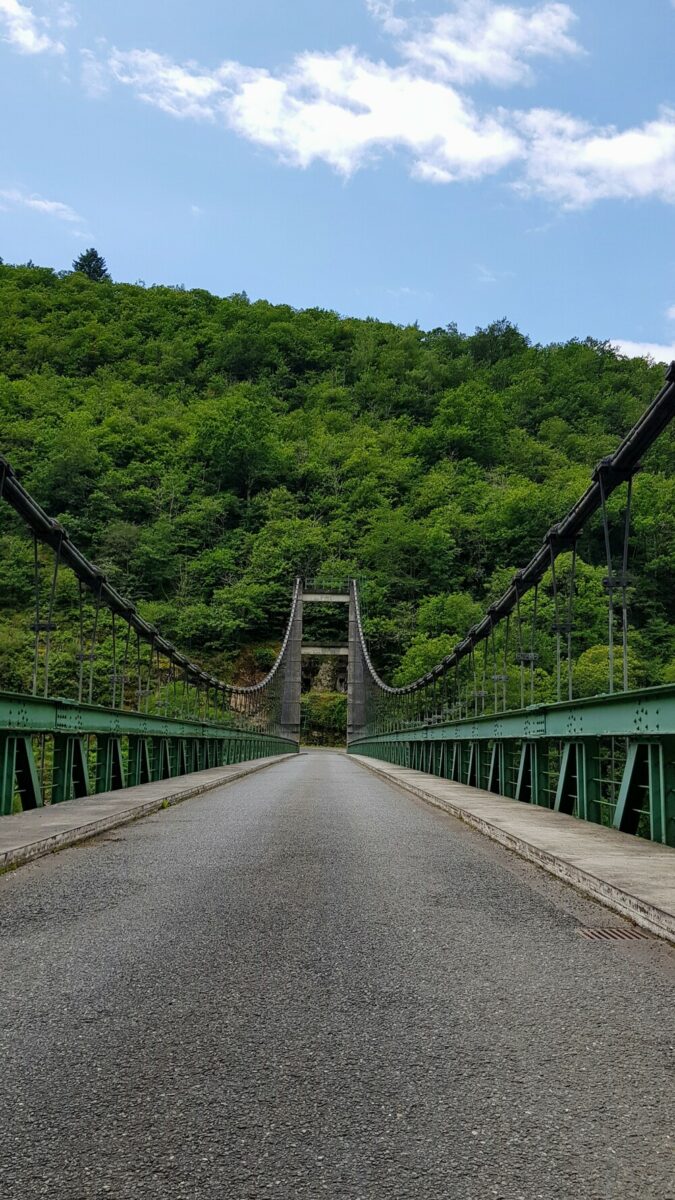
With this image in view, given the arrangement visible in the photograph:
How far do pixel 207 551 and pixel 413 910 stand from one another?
83841 millimetres

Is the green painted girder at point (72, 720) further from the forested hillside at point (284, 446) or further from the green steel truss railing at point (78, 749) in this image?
the forested hillside at point (284, 446)

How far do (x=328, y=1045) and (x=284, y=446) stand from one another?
9921 cm

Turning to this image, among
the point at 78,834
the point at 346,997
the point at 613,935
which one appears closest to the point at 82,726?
the point at 78,834

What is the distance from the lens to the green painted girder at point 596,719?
6385 mm

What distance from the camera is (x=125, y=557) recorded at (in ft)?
266

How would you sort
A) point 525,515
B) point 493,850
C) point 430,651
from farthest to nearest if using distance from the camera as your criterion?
1. point 525,515
2. point 430,651
3. point 493,850

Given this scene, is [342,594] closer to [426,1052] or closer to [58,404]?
[58,404]

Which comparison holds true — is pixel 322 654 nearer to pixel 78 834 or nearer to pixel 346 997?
pixel 78 834

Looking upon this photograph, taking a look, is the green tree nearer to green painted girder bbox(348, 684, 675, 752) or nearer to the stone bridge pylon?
the stone bridge pylon

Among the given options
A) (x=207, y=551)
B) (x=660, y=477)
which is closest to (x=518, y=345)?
(x=207, y=551)

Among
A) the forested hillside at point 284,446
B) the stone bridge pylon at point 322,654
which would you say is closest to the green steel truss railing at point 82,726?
the forested hillside at point 284,446

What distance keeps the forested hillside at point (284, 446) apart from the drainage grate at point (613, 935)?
5966 cm

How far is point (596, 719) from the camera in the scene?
26.3 feet

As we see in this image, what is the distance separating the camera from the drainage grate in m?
4.12
